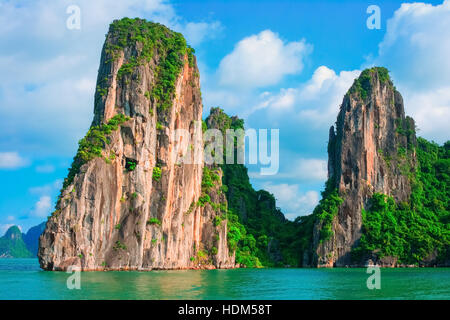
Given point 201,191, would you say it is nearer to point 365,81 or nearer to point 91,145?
point 91,145

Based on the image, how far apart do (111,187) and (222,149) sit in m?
48.7

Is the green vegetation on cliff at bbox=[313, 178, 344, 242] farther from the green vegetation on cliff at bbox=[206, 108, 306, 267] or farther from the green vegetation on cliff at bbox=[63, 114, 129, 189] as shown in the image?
the green vegetation on cliff at bbox=[63, 114, 129, 189]

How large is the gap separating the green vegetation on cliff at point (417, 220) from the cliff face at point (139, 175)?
2357cm

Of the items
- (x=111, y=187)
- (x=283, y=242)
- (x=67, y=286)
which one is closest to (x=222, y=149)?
(x=283, y=242)

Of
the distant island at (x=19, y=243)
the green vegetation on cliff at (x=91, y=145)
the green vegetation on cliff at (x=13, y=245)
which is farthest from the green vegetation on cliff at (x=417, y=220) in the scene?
the green vegetation on cliff at (x=13, y=245)

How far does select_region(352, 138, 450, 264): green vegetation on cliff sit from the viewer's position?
72.4 m

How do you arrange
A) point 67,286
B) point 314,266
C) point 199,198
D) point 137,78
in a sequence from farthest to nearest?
point 314,266 < point 199,198 < point 137,78 < point 67,286

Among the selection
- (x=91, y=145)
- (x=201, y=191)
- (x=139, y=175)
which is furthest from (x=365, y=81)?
(x=91, y=145)

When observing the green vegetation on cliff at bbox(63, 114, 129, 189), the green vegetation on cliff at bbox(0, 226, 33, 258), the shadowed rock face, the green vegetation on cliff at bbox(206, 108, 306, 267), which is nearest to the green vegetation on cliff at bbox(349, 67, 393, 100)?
the shadowed rock face

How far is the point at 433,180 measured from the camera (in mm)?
86250

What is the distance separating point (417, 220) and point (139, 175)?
4809 centimetres

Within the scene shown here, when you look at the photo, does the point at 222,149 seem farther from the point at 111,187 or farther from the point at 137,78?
the point at 111,187

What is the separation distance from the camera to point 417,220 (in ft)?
254
